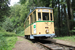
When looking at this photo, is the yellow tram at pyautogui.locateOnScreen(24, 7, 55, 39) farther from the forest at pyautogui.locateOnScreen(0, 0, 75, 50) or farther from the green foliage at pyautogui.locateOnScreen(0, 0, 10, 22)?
the green foliage at pyautogui.locateOnScreen(0, 0, 10, 22)

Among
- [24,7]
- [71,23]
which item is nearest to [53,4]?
[71,23]

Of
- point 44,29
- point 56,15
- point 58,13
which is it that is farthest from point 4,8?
point 56,15

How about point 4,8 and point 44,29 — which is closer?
point 44,29

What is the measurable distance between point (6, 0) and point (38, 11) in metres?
3.29

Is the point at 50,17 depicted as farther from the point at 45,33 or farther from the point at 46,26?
the point at 45,33

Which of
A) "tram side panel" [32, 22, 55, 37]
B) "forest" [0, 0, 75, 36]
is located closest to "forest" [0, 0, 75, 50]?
"forest" [0, 0, 75, 36]

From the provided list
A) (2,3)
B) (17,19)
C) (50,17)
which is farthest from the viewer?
(17,19)

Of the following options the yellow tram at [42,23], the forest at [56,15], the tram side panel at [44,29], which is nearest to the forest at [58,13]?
the forest at [56,15]

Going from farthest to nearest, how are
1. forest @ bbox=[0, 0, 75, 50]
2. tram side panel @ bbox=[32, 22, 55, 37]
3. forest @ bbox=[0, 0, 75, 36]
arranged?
forest @ bbox=[0, 0, 75, 36], forest @ bbox=[0, 0, 75, 50], tram side panel @ bbox=[32, 22, 55, 37]

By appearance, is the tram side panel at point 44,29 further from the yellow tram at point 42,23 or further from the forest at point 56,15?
the forest at point 56,15

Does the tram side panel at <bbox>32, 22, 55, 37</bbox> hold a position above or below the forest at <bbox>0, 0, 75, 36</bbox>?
below

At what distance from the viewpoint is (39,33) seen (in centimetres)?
818

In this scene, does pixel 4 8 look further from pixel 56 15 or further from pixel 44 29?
pixel 56 15

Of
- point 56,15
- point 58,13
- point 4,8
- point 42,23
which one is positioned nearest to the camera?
point 42,23
